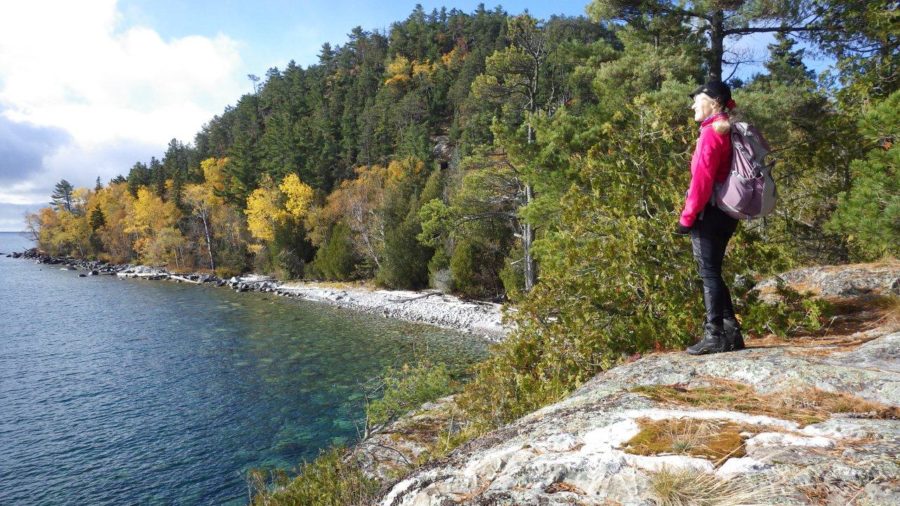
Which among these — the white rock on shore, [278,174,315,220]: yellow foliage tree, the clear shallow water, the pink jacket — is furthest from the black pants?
[278,174,315,220]: yellow foliage tree

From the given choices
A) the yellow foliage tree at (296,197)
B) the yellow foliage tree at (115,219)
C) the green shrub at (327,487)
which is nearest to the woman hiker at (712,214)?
the green shrub at (327,487)

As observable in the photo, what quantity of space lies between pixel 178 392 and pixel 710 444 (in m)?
18.2

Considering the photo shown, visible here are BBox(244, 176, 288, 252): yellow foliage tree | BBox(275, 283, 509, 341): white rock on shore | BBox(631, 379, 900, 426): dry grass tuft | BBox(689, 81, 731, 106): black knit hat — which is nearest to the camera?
BBox(631, 379, 900, 426): dry grass tuft

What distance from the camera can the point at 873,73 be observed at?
9.42 metres

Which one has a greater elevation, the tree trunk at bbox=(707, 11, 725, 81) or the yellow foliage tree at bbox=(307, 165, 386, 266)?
the tree trunk at bbox=(707, 11, 725, 81)

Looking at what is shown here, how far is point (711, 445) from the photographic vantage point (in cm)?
221

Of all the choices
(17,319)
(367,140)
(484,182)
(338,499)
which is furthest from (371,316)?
(367,140)

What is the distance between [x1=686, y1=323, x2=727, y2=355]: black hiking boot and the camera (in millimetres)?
4039

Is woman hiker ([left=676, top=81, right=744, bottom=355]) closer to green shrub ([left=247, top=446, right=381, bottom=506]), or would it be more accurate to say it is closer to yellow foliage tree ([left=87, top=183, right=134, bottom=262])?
green shrub ([left=247, top=446, right=381, bottom=506])

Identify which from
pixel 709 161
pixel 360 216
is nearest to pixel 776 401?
pixel 709 161

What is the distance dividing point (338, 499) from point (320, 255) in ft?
128

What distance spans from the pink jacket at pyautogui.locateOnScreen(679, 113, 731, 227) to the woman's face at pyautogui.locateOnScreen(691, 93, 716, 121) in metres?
0.10

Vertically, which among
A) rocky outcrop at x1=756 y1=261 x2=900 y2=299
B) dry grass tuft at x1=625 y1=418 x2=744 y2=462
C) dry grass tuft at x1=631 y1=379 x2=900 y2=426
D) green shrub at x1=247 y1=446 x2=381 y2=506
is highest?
rocky outcrop at x1=756 y1=261 x2=900 y2=299

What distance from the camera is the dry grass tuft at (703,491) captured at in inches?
69.9
